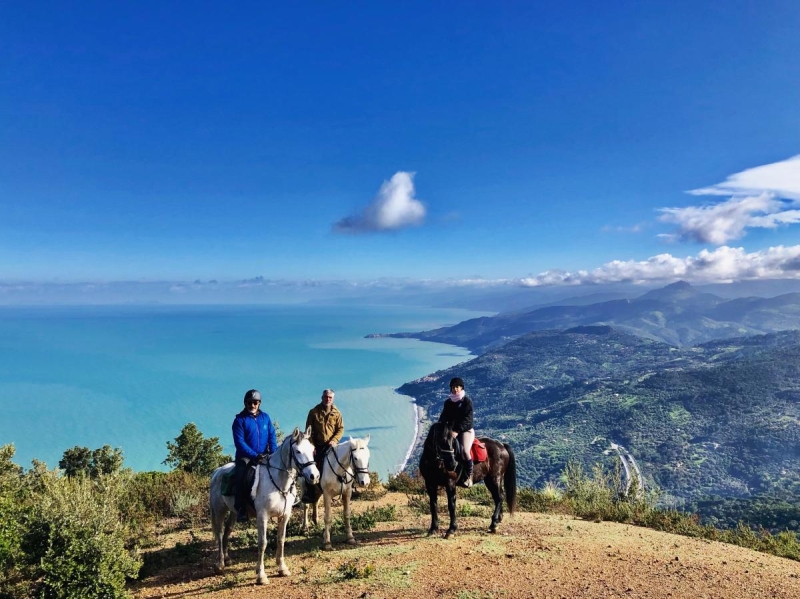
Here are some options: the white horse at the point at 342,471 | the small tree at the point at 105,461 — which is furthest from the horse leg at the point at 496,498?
the small tree at the point at 105,461

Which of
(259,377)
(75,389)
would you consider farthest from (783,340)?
(75,389)

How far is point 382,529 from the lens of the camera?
966cm

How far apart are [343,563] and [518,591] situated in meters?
2.93

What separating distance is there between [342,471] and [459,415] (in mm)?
2621

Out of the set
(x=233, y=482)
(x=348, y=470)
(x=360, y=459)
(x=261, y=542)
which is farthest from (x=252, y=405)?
(x=348, y=470)

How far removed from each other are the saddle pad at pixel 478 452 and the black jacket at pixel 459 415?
2.02 feet

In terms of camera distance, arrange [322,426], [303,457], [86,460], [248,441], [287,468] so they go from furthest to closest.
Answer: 1. [86,460]
2. [322,426]
3. [248,441]
4. [287,468]
5. [303,457]

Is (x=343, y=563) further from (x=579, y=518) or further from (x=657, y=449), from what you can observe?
(x=657, y=449)

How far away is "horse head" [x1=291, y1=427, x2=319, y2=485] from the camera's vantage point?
22.0 feet

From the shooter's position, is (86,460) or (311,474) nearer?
(311,474)

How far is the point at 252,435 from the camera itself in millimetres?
7426

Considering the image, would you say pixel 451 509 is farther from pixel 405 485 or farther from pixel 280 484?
pixel 405 485

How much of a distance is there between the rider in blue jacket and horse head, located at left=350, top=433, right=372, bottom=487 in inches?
58.3

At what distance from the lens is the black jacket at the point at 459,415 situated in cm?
895
